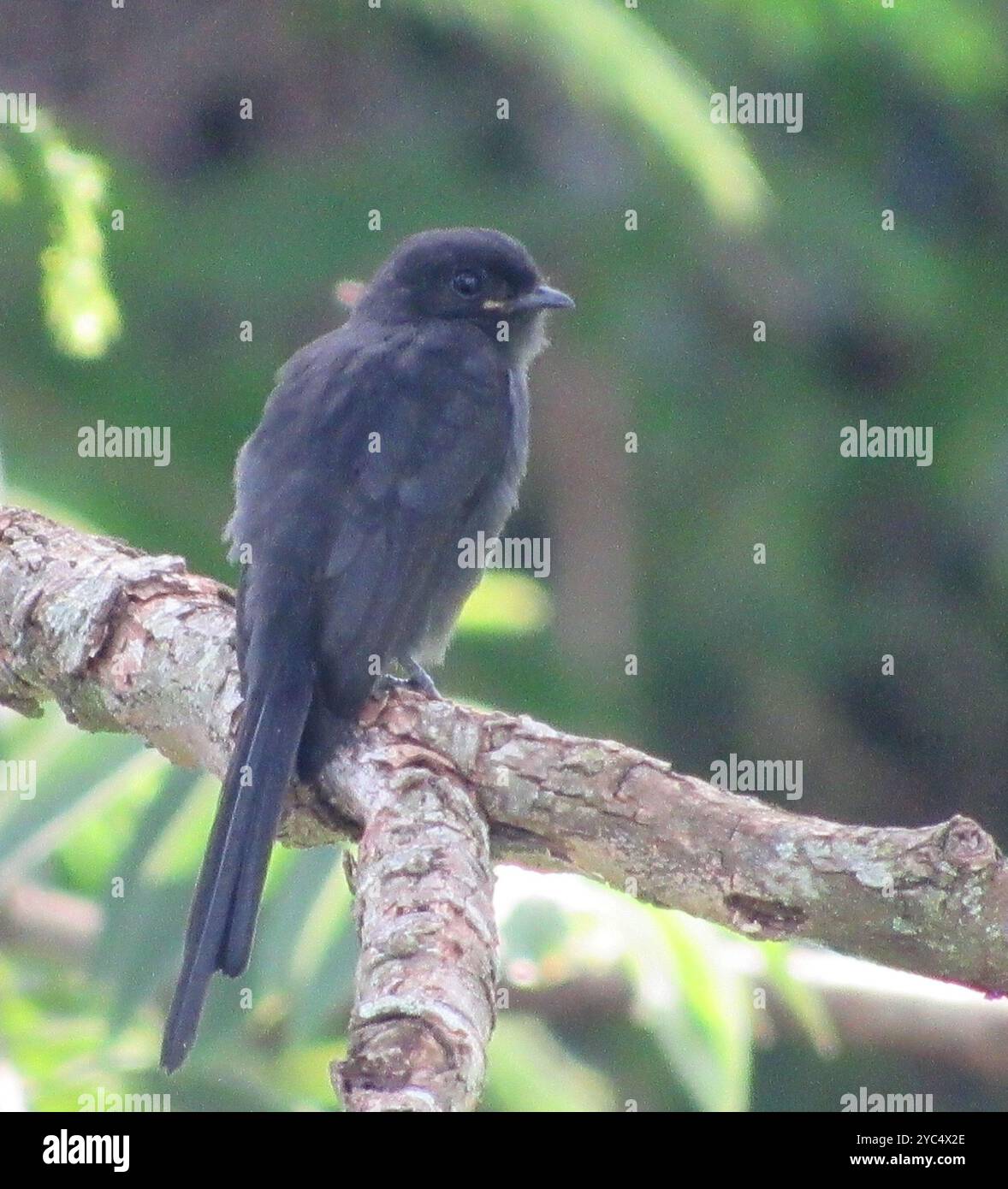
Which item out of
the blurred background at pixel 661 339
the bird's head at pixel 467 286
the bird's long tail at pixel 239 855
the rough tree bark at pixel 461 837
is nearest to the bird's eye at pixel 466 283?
the bird's head at pixel 467 286

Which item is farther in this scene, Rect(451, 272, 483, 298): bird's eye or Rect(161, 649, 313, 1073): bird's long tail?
Rect(451, 272, 483, 298): bird's eye

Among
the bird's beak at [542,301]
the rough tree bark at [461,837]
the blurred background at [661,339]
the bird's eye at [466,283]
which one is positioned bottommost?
the rough tree bark at [461,837]

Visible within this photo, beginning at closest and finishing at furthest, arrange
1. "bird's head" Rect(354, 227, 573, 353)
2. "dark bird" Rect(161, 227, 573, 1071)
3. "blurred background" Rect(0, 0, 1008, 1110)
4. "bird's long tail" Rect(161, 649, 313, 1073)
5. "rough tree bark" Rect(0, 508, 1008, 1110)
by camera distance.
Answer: "rough tree bark" Rect(0, 508, 1008, 1110), "bird's long tail" Rect(161, 649, 313, 1073), "dark bird" Rect(161, 227, 573, 1071), "bird's head" Rect(354, 227, 573, 353), "blurred background" Rect(0, 0, 1008, 1110)

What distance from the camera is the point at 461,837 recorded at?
3240mm

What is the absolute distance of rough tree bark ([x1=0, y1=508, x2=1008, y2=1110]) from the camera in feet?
8.95

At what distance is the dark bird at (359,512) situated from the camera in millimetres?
3672

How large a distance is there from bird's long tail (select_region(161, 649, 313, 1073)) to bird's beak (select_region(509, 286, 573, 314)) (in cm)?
184

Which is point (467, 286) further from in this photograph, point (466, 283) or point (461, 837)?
point (461, 837)

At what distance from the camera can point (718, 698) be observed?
9.23m

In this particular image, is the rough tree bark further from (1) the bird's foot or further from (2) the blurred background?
(2) the blurred background

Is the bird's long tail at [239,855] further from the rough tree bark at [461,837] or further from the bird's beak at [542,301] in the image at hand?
the bird's beak at [542,301]

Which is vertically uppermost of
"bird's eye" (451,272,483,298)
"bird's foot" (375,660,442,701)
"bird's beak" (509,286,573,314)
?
"bird's eye" (451,272,483,298)

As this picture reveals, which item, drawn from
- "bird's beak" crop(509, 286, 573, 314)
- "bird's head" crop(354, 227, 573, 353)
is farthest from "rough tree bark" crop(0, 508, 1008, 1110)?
"bird's beak" crop(509, 286, 573, 314)

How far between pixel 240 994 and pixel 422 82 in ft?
22.1
